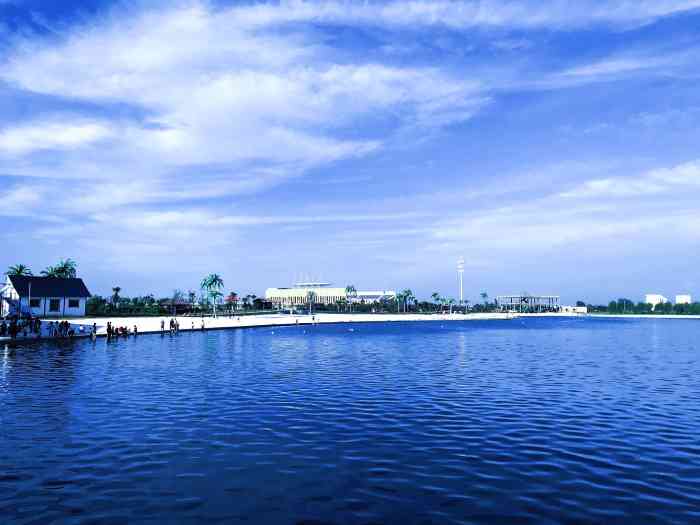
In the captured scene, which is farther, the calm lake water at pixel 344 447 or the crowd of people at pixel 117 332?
the crowd of people at pixel 117 332

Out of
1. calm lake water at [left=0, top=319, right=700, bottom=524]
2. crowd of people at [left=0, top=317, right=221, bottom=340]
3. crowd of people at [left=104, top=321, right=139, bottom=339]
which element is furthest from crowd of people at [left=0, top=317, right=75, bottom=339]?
calm lake water at [left=0, top=319, right=700, bottom=524]

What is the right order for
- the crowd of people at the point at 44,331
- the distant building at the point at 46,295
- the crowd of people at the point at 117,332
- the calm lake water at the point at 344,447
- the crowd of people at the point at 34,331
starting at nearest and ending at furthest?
the calm lake water at the point at 344,447 < the crowd of people at the point at 44,331 < the crowd of people at the point at 34,331 < the crowd of people at the point at 117,332 < the distant building at the point at 46,295

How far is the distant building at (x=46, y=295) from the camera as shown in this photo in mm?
100750

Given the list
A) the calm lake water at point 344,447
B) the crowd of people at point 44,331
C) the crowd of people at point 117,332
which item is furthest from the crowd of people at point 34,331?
the calm lake water at point 344,447

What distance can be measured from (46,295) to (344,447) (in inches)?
4122

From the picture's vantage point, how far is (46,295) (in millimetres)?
103312

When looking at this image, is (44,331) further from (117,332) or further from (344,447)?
(344,447)

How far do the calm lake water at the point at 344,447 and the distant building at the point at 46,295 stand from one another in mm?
74172

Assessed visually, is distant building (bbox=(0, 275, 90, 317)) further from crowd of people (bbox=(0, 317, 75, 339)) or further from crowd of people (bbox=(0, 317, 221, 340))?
crowd of people (bbox=(0, 317, 75, 339))

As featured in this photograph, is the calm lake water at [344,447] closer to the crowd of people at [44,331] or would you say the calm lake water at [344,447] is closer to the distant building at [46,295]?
the crowd of people at [44,331]

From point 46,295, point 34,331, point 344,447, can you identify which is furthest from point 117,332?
point 344,447

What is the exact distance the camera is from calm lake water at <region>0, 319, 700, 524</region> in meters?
12.9

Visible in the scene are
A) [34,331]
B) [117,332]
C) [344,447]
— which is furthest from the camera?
[117,332]

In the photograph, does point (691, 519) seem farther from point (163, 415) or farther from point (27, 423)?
point (27, 423)
